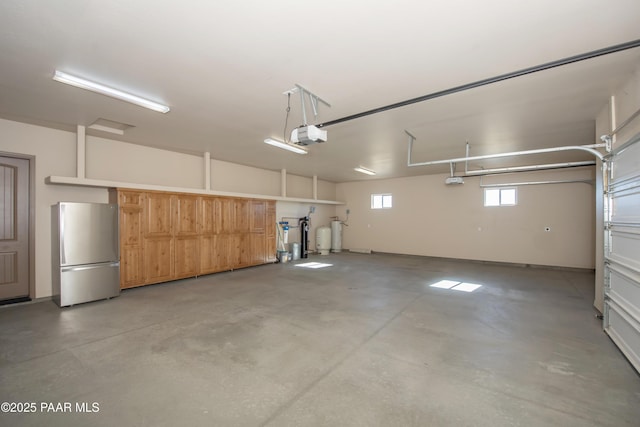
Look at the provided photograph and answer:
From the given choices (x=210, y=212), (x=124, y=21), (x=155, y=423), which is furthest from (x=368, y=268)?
(x=124, y=21)

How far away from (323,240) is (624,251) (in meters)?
8.31

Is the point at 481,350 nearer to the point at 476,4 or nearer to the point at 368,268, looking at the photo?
the point at 476,4

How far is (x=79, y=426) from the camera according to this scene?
1.87 meters

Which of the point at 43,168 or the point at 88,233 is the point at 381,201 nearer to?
the point at 88,233

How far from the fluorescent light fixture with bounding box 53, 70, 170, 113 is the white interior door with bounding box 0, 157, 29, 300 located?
8.93ft

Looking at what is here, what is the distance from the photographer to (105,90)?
3234 millimetres

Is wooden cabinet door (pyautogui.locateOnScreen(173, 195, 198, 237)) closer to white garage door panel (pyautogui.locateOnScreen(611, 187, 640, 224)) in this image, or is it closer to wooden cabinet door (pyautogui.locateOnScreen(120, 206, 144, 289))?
wooden cabinet door (pyautogui.locateOnScreen(120, 206, 144, 289))

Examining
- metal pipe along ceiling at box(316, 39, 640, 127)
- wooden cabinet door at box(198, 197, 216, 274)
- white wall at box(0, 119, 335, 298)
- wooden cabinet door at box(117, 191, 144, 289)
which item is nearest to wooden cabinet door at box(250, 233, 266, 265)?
wooden cabinet door at box(198, 197, 216, 274)

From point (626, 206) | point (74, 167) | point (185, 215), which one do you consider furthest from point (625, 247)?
point (74, 167)

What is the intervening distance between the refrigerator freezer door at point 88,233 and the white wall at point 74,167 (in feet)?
2.40

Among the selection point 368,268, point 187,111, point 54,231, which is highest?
point 187,111

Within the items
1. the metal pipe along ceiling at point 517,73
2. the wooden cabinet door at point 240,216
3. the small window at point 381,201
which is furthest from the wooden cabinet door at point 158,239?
the small window at point 381,201

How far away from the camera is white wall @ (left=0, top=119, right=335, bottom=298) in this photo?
181 inches

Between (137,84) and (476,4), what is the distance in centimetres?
344
